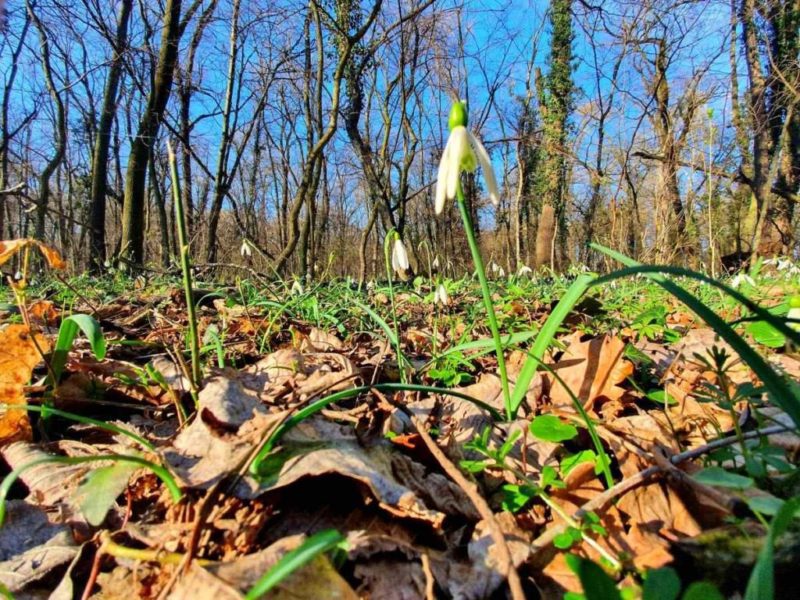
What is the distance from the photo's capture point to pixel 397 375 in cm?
155

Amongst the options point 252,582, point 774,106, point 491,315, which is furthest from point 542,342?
point 774,106

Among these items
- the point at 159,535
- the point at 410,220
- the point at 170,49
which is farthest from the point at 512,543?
the point at 410,220

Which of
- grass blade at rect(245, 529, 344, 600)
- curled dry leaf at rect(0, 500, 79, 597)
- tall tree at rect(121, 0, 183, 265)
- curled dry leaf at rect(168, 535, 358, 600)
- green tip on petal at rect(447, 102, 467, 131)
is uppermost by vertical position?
tall tree at rect(121, 0, 183, 265)

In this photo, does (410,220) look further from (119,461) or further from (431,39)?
(119,461)

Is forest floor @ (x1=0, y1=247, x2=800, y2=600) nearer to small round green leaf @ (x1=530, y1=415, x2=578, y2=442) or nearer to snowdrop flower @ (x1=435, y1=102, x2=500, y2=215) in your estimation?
small round green leaf @ (x1=530, y1=415, x2=578, y2=442)

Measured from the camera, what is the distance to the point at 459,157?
93cm

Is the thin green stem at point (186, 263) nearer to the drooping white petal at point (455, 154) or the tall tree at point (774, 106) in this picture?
the drooping white petal at point (455, 154)

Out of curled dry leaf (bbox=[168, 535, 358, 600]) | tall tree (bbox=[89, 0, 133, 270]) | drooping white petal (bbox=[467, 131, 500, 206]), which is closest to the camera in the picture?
curled dry leaf (bbox=[168, 535, 358, 600])

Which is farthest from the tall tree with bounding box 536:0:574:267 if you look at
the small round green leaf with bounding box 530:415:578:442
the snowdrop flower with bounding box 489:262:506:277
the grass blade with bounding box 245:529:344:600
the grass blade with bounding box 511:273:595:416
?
the grass blade with bounding box 245:529:344:600

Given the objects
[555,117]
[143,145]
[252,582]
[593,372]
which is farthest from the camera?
[555,117]

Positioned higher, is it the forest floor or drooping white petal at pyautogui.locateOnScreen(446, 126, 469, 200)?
drooping white petal at pyautogui.locateOnScreen(446, 126, 469, 200)

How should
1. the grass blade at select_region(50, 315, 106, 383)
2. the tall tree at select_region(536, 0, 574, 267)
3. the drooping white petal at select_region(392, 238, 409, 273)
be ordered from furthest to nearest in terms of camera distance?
the tall tree at select_region(536, 0, 574, 267) → the drooping white petal at select_region(392, 238, 409, 273) → the grass blade at select_region(50, 315, 106, 383)

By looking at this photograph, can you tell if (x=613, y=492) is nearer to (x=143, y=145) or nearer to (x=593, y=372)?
(x=593, y=372)

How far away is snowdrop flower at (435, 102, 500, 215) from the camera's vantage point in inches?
36.8
